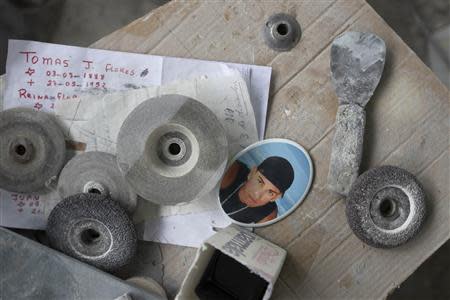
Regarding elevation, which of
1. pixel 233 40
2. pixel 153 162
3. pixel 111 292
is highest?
pixel 233 40

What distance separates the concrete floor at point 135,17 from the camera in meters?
0.88

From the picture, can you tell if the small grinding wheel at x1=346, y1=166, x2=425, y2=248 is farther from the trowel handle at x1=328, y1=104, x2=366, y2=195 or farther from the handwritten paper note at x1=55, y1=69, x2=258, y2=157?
the handwritten paper note at x1=55, y1=69, x2=258, y2=157

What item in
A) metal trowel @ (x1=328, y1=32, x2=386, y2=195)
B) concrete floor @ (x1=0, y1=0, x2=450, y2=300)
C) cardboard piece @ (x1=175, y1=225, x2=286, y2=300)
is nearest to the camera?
cardboard piece @ (x1=175, y1=225, x2=286, y2=300)

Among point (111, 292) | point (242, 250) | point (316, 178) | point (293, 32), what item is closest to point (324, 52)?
point (293, 32)

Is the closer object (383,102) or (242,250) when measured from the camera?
(242,250)

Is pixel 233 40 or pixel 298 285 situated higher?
pixel 233 40

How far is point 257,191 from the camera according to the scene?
2.17 ft

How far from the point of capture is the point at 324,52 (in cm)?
67

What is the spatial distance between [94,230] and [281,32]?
329mm

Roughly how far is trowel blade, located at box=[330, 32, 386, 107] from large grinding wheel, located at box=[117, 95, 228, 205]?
163 millimetres

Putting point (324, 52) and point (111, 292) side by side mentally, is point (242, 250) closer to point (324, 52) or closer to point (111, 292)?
point (111, 292)

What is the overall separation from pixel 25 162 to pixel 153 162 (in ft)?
0.53

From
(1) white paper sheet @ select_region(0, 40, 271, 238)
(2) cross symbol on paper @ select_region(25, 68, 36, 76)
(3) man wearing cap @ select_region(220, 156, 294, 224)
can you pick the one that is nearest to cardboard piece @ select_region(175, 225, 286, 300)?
(3) man wearing cap @ select_region(220, 156, 294, 224)

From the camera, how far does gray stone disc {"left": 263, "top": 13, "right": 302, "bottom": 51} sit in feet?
2.18
